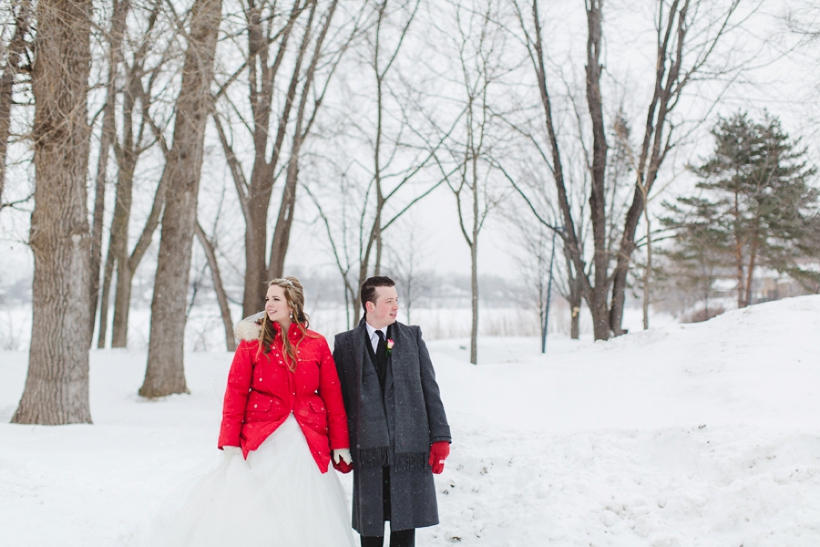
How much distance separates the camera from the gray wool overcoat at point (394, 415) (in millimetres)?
3023

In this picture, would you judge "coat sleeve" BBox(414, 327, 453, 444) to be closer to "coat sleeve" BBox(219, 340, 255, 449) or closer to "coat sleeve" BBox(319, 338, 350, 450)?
Result: "coat sleeve" BBox(319, 338, 350, 450)

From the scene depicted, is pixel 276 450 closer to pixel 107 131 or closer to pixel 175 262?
pixel 175 262

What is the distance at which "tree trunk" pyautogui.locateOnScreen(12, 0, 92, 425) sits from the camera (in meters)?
5.86

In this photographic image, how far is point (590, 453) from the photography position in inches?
182

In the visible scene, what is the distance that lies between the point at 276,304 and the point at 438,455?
1214 mm

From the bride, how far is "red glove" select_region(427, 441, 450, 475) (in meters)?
0.46

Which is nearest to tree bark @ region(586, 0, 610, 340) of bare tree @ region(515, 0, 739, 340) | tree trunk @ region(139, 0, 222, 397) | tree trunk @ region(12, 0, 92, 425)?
bare tree @ region(515, 0, 739, 340)

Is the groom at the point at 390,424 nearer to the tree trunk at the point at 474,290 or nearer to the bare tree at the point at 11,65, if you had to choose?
the bare tree at the point at 11,65

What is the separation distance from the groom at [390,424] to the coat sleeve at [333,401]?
0.22 ft

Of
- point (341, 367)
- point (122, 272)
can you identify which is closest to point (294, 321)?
point (341, 367)

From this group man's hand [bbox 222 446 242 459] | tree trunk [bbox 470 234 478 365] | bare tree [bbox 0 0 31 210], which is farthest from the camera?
tree trunk [bbox 470 234 478 365]

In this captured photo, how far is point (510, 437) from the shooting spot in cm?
526

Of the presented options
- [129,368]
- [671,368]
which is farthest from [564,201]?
[129,368]

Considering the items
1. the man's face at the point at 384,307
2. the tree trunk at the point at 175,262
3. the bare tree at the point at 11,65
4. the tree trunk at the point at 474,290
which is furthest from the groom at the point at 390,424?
the tree trunk at the point at 474,290
